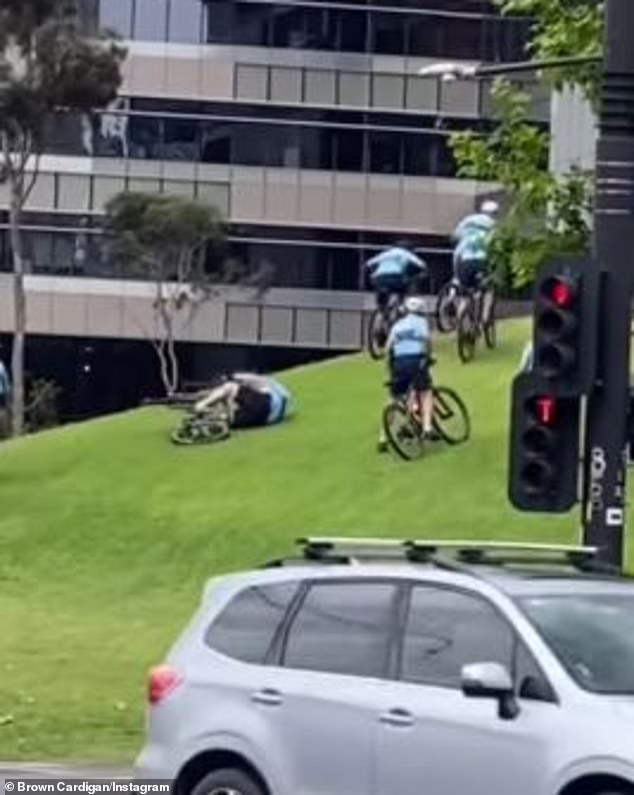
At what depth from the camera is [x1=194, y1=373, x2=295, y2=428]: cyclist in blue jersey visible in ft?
126

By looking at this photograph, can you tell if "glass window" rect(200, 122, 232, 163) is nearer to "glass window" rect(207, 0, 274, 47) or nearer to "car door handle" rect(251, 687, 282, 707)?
"glass window" rect(207, 0, 274, 47)

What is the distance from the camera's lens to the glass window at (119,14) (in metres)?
79.7

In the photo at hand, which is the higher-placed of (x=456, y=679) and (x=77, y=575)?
(x=456, y=679)

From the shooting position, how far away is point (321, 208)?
8094 centimetres

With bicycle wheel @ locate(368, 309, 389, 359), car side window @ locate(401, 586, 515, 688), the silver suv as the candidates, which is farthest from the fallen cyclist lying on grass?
car side window @ locate(401, 586, 515, 688)

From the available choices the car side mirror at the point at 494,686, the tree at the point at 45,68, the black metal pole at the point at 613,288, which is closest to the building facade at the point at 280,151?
Answer: the tree at the point at 45,68

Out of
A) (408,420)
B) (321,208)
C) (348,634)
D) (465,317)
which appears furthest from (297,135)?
(348,634)

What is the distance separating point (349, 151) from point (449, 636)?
229 ft

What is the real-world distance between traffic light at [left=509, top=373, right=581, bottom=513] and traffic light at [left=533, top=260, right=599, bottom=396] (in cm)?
10

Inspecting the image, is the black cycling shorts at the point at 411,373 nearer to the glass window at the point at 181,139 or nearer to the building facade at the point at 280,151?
the building facade at the point at 280,151

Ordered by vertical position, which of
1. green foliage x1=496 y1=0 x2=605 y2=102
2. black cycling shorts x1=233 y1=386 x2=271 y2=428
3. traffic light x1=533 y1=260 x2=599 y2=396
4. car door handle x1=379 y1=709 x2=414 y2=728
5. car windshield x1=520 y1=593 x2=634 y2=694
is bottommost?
black cycling shorts x1=233 y1=386 x2=271 y2=428

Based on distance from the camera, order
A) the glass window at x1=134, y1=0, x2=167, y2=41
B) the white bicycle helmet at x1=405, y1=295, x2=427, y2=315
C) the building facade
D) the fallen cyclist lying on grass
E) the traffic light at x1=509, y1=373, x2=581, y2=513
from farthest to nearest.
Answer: the glass window at x1=134, y1=0, x2=167, y2=41
the building facade
the fallen cyclist lying on grass
the white bicycle helmet at x1=405, y1=295, x2=427, y2=315
the traffic light at x1=509, y1=373, x2=581, y2=513

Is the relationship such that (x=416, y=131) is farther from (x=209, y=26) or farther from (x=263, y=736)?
(x=263, y=736)

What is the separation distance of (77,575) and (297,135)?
1992 inches
